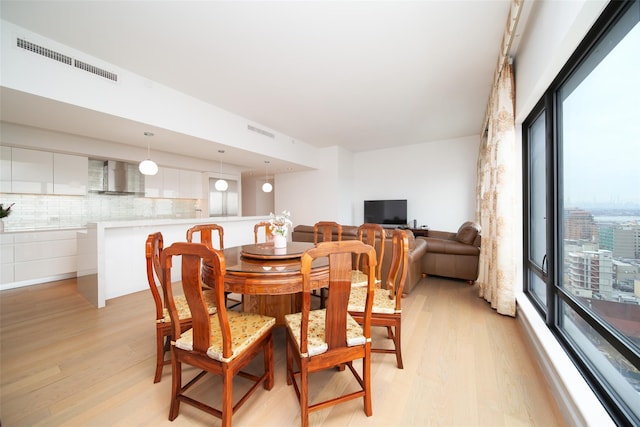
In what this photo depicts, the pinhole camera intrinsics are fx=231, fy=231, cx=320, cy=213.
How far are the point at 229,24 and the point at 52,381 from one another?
3252 mm

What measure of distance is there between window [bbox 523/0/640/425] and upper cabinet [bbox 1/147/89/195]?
679 cm

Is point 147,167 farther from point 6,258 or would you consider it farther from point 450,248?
point 450,248

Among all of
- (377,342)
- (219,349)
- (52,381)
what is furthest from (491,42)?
(52,381)

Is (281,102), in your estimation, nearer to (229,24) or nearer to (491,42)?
(229,24)

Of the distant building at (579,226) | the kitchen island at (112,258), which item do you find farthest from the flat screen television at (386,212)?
the kitchen island at (112,258)

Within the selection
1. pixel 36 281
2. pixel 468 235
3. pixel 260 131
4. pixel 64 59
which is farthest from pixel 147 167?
pixel 468 235

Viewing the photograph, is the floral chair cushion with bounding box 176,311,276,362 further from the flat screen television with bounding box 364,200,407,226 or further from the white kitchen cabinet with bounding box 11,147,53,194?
the flat screen television with bounding box 364,200,407,226

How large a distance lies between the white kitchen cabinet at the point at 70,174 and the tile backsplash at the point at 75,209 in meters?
0.28

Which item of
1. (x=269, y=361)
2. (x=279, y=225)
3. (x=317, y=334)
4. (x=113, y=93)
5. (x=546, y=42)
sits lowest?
(x=269, y=361)

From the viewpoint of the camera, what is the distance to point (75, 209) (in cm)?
455

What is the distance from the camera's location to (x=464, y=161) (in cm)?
580

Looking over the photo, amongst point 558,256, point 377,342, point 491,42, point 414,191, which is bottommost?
point 377,342

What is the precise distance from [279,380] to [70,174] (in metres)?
5.35

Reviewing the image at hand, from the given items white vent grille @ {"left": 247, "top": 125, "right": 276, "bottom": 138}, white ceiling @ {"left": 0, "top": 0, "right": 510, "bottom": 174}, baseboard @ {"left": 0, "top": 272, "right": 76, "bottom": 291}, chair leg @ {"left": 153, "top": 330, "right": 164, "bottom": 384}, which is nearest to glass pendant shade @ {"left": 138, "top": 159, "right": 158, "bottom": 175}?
white ceiling @ {"left": 0, "top": 0, "right": 510, "bottom": 174}
